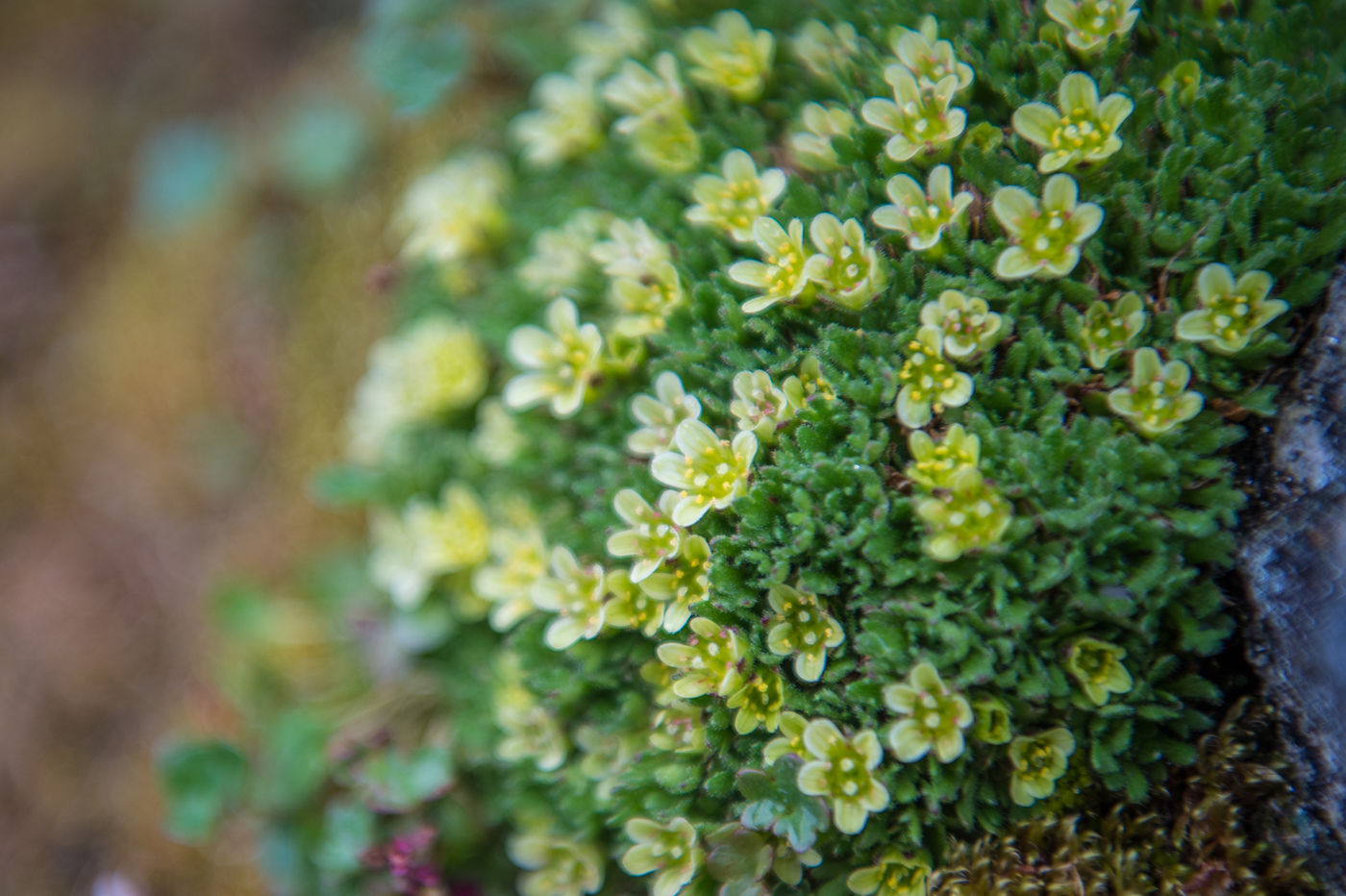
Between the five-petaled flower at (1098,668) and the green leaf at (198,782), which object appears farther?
the green leaf at (198,782)

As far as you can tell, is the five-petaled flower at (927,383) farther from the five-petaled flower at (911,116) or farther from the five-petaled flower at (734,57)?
the five-petaled flower at (734,57)

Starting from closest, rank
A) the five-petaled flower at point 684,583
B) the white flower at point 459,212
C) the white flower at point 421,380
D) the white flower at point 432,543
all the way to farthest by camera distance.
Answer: the five-petaled flower at point 684,583 → the white flower at point 432,543 → the white flower at point 421,380 → the white flower at point 459,212

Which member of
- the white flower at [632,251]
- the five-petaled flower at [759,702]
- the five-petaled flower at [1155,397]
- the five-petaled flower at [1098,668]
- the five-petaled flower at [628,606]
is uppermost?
the white flower at [632,251]

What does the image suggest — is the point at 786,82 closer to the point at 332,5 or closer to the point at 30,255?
the point at 332,5

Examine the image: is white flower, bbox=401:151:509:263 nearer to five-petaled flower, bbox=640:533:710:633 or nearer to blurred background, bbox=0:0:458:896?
blurred background, bbox=0:0:458:896

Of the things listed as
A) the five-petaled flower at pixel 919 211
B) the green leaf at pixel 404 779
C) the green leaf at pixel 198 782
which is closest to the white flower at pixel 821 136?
the five-petaled flower at pixel 919 211
